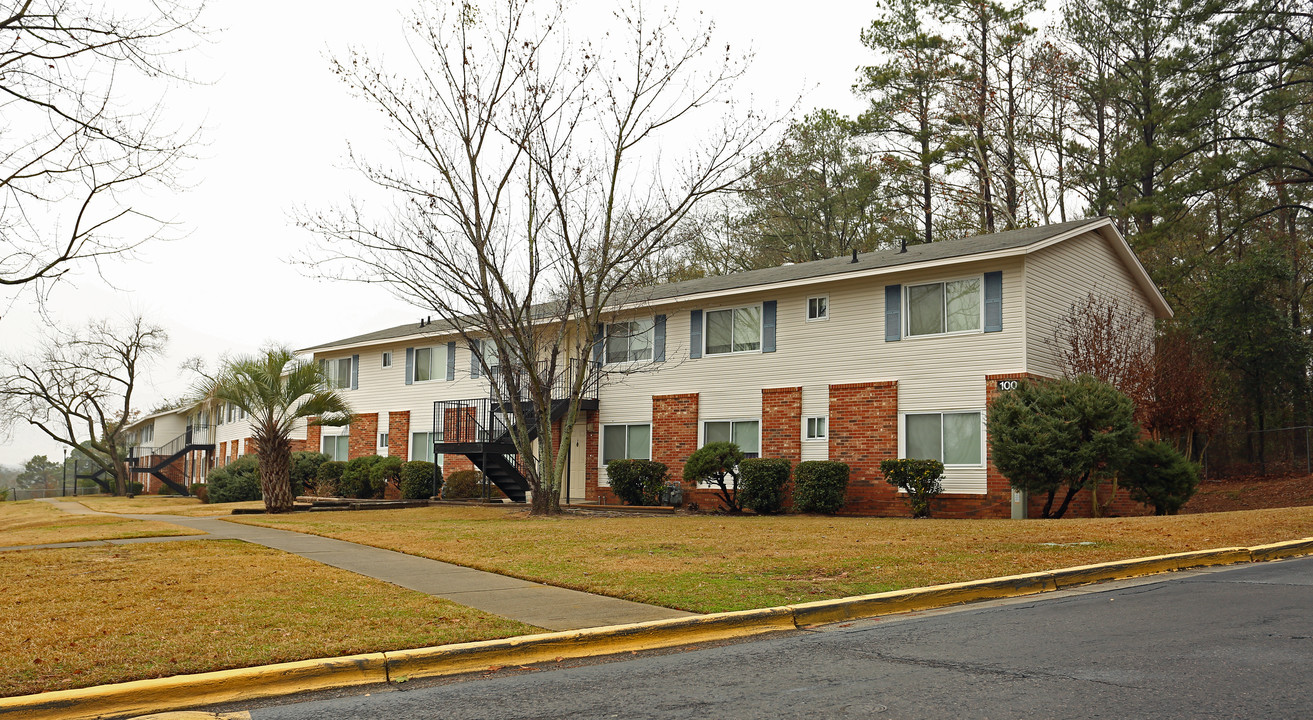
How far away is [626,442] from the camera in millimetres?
27047

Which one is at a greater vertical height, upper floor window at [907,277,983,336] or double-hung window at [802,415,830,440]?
upper floor window at [907,277,983,336]

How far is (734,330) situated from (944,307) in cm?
575

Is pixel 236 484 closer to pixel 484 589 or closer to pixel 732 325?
pixel 732 325

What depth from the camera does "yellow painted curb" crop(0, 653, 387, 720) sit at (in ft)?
18.0

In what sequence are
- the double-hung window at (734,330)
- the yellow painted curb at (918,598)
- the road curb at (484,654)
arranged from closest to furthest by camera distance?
the road curb at (484,654), the yellow painted curb at (918,598), the double-hung window at (734,330)

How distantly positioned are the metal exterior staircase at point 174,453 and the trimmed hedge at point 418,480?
27029 mm

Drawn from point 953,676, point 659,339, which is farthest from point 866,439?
point 953,676

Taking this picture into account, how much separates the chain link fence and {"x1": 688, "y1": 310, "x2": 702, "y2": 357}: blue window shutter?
53.6 ft

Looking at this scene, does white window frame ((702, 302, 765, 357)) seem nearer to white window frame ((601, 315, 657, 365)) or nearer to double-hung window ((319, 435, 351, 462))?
white window frame ((601, 315, 657, 365))

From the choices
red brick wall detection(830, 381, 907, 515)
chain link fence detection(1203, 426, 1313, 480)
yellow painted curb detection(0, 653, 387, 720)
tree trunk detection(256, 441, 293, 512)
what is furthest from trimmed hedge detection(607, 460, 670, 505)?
yellow painted curb detection(0, 653, 387, 720)

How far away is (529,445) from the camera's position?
21422 mm

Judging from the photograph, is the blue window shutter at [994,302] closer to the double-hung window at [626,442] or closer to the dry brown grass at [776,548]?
the dry brown grass at [776,548]

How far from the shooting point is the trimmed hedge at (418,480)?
30.2m

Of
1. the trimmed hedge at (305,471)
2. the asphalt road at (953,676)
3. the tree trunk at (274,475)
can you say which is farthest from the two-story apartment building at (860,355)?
the asphalt road at (953,676)
